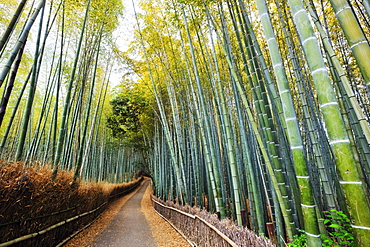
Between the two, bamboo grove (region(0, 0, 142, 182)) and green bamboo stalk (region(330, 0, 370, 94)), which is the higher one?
bamboo grove (region(0, 0, 142, 182))

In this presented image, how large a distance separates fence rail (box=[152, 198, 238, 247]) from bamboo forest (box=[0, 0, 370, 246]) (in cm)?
35

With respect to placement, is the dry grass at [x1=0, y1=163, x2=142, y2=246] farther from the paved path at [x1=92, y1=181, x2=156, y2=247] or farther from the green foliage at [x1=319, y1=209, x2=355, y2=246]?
the green foliage at [x1=319, y1=209, x2=355, y2=246]

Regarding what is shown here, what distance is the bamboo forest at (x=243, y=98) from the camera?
3.28ft

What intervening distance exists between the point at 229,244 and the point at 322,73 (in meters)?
1.76

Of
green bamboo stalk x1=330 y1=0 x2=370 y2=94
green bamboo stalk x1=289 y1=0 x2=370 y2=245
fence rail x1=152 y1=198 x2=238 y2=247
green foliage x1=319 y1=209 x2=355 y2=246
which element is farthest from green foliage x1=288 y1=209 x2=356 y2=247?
green bamboo stalk x1=330 y1=0 x2=370 y2=94

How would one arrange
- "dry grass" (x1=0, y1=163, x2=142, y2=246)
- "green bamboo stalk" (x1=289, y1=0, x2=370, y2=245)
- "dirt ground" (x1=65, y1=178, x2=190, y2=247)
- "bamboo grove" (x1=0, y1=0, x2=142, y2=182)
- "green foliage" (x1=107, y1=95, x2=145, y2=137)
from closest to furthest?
"green bamboo stalk" (x1=289, y1=0, x2=370, y2=245), "dry grass" (x1=0, y1=163, x2=142, y2=246), "bamboo grove" (x1=0, y1=0, x2=142, y2=182), "dirt ground" (x1=65, y1=178, x2=190, y2=247), "green foliage" (x1=107, y1=95, x2=145, y2=137)

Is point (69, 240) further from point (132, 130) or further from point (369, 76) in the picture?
point (132, 130)

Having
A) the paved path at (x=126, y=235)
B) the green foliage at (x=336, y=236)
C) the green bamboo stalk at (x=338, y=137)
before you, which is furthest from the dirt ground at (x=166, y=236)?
the green bamboo stalk at (x=338, y=137)

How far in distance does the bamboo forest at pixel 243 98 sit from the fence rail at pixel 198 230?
1.15ft

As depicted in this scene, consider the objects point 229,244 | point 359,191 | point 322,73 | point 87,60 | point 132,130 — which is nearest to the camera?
point 359,191

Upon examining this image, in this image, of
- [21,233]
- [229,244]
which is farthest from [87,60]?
[229,244]

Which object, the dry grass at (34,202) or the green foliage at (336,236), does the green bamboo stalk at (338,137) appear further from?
the dry grass at (34,202)

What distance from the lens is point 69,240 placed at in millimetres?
3631

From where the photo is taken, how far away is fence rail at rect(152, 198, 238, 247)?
7.20 ft
